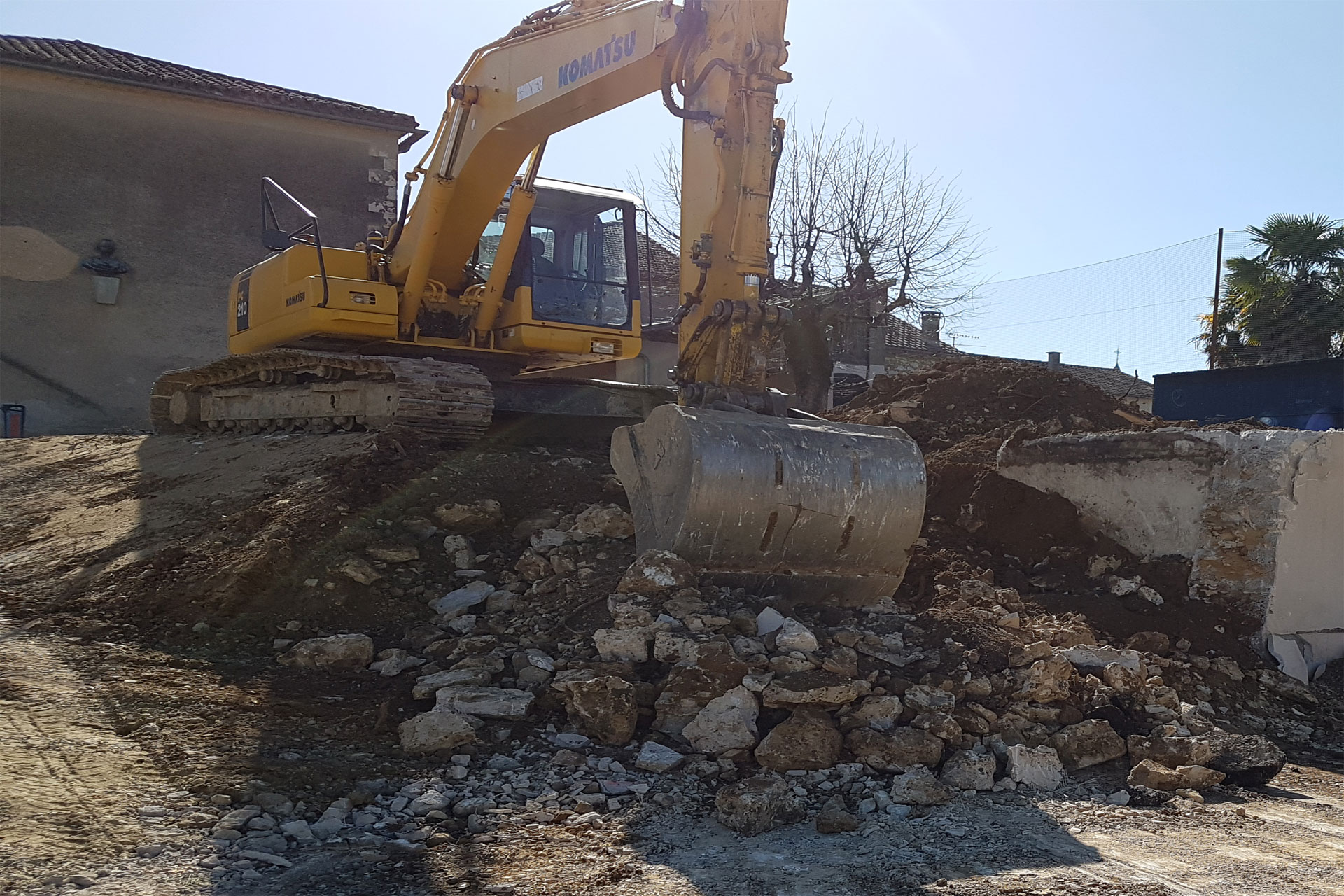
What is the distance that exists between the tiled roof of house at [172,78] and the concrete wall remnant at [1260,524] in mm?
16147

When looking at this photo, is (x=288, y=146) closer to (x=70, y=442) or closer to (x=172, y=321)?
(x=172, y=321)

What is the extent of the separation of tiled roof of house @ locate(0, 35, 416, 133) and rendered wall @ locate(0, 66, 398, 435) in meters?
0.21

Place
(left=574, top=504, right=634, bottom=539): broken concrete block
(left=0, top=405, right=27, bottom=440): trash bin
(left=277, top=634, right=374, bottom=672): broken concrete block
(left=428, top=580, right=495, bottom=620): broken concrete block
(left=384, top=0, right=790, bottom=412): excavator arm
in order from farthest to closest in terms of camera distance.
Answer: (left=0, top=405, right=27, bottom=440): trash bin, (left=574, top=504, right=634, bottom=539): broken concrete block, (left=428, top=580, right=495, bottom=620): broken concrete block, (left=384, top=0, right=790, bottom=412): excavator arm, (left=277, top=634, right=374, bottom=672): broken concrete block

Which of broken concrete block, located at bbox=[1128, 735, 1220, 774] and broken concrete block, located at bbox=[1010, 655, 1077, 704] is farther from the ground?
broken concrete block, located at bbox=[1010, 655, 1077, 704]

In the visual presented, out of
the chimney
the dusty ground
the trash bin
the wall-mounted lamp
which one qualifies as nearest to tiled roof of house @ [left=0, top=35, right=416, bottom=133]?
the wall-mounted lamp

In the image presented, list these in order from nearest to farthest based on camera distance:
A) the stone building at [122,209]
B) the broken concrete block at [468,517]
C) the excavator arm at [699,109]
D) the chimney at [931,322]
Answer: the excavator arm at [699,109] → the broken concrete block at [468,517] → the stone building at [122,209] → the chimney at [931,322]

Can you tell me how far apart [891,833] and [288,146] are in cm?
1805

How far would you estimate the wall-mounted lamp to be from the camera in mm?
17141

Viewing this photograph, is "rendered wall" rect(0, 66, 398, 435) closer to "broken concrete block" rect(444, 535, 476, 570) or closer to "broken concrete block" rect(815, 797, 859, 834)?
"broken concrete block" rect(444, 535, 476, 570)

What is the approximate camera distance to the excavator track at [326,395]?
25.9 ft

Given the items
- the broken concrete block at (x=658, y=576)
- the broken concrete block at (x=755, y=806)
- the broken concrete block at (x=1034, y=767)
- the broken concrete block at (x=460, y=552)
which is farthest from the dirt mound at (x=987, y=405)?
the broken concrete block at (x=755, y=806)


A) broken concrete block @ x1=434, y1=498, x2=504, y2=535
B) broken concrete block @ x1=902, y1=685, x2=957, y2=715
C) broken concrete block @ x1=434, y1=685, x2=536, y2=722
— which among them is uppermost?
broken concrete block @ x1=434, y1=498, x2=504, y2=535

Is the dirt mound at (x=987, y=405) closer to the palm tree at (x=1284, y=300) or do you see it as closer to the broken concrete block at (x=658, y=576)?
the broken concrete block at (x=658, y=576)

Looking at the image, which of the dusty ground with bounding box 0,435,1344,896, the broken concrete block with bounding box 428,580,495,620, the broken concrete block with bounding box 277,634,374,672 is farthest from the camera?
the broken concrete block with bounding box 428,580,495,620
